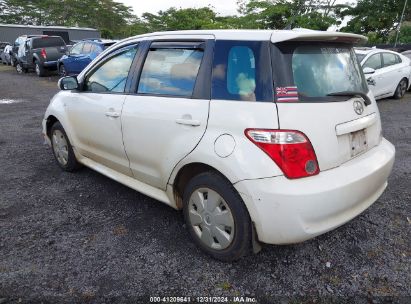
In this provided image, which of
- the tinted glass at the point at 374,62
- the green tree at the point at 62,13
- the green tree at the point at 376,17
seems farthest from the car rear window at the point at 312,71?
the green tree at the point at 62,13

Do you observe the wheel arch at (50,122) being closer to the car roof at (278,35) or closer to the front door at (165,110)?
the front door at (165,110)

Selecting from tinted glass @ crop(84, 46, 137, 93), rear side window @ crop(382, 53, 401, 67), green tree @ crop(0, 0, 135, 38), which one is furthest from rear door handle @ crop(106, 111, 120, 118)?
green tree @ crop(0, 0, 135, 38)

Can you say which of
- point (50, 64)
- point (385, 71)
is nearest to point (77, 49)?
point (50, 64)

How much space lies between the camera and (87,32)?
127ft

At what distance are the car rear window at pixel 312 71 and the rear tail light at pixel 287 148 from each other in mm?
262

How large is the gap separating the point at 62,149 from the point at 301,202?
3342 millimetres

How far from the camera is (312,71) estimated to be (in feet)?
8.38

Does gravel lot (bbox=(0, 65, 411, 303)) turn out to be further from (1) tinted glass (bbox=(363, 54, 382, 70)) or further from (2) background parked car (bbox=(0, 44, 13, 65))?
(2) background parked car (bbox=(0, 44, 13, 65))

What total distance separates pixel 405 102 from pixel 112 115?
9423 mm

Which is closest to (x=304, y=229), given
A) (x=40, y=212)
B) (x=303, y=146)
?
(x=303, y=146)

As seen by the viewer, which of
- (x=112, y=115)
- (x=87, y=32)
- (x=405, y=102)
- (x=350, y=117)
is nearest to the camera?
(x=350, y=117)

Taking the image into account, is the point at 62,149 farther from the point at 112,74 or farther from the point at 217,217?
the point at 217,217

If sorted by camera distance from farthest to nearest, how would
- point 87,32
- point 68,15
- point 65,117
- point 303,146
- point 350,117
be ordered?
point 68,15
point 87,32
point 65,117
point 350,117
point 303,146

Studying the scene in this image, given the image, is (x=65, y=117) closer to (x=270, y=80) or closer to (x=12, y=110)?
(x=270, y=80)
